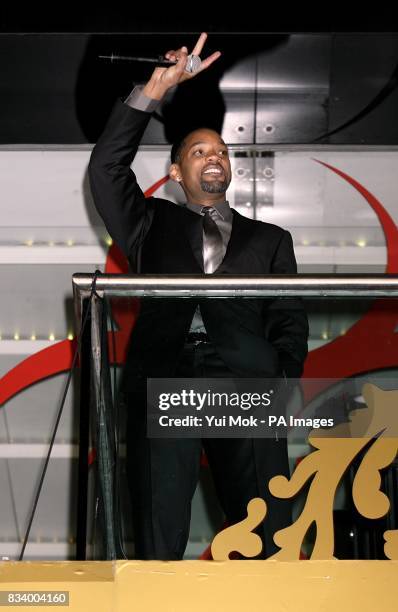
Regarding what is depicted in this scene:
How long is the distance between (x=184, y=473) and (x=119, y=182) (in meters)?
0.94

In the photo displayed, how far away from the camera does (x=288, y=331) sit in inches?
93.6

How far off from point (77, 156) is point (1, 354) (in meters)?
0.86

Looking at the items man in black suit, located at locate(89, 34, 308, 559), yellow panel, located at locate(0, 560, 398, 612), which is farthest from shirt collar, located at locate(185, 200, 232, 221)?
yellow panel, located at locate(0, 560, 398, 612)

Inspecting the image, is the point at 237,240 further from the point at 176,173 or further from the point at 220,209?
the point at 176,173

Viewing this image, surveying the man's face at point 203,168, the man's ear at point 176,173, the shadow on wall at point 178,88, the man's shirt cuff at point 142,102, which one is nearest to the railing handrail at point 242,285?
the man's shirt cuff at point 142,102

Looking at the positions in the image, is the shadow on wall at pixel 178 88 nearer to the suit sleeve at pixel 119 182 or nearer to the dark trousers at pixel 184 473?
the suit sleeve at pixel 119 182

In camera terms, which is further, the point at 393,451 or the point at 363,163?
the point at 363,163

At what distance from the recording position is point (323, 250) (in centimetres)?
452

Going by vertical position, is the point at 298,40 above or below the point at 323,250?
above

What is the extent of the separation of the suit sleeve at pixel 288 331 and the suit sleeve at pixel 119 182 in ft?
A: 2.41

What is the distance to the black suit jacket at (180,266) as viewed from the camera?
2.35m

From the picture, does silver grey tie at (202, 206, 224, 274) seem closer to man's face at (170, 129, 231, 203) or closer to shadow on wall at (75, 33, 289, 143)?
man's face at (170, 129, 231, 203)
